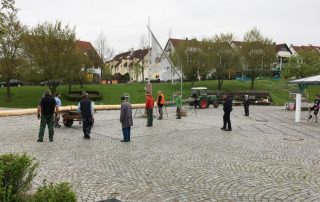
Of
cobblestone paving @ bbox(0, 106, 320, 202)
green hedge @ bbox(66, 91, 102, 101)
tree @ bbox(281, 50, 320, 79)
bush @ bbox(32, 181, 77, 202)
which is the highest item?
tree @ bbox(281, 50, 320, 79)

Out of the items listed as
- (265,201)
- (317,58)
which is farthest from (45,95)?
(317,58)

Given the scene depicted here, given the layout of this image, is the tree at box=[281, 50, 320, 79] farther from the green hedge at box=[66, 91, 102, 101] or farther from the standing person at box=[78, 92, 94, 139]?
the standing person at box=[78, 92, 94, 139]

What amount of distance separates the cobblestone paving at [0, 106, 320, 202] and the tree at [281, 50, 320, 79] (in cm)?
3845

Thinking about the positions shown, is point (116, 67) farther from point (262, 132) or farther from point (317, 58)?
point (262, 132)

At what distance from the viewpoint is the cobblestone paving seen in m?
7.62

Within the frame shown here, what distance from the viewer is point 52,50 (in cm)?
3631

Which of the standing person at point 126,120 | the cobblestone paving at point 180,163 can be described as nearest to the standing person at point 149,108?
the cobblestone paving at point 180,163

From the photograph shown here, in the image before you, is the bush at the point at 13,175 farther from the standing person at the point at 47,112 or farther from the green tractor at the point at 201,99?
the green tractor at the point at 201,99

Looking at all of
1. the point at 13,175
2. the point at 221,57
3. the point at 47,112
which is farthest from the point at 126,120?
the point at 221,57

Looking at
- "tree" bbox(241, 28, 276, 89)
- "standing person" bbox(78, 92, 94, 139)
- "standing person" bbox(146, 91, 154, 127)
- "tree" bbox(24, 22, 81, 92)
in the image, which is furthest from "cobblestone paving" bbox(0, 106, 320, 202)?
"tree" bbox(241, 28, 276, 89)

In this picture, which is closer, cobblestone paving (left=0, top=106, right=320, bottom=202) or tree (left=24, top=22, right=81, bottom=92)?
cobblestone paving (left=0, top=106, right=320, bottom=202)

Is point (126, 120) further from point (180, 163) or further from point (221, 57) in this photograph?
point (221, 57)

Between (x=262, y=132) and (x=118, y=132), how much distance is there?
6683 millimetres

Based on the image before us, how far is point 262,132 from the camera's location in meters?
17.2
